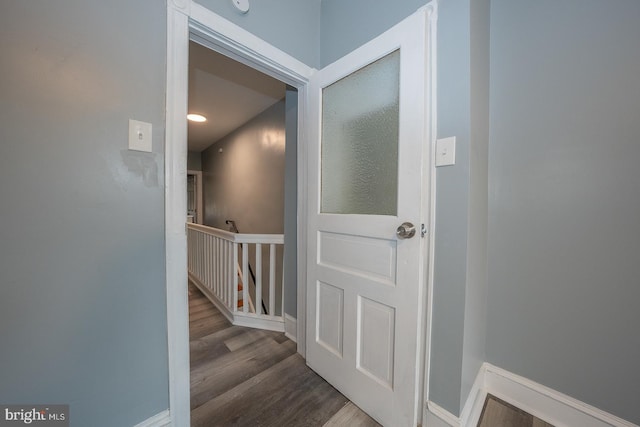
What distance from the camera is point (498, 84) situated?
1.28 meters

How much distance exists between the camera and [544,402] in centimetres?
119

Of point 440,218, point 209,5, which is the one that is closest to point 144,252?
point 209,5

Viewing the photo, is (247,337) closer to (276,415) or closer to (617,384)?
(276,415)

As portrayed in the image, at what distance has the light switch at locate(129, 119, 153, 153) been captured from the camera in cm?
91

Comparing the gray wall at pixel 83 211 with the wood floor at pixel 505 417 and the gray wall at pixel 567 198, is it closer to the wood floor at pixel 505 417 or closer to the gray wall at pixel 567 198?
the wood floor at pixel 505 417

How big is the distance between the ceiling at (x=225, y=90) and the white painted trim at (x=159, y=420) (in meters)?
2.31

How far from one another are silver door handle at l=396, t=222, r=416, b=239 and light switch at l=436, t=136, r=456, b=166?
309mm

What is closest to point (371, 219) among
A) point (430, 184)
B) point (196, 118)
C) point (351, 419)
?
point (430, 184)

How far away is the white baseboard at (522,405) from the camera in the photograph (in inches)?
41.4

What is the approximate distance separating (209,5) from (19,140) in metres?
0.96

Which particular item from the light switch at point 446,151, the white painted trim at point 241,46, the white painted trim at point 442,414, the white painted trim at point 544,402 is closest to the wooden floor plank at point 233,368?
the white painted trim at point 442,414

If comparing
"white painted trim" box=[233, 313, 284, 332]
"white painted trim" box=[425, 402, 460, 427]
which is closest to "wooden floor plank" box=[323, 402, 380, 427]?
"white painted trim" box=[425, 402, 460, 427]

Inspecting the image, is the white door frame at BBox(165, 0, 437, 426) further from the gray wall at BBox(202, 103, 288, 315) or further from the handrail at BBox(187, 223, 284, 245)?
the handrail at BBox(187, 223, 284, 245)

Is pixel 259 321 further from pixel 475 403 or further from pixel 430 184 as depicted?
pixel 430 184
